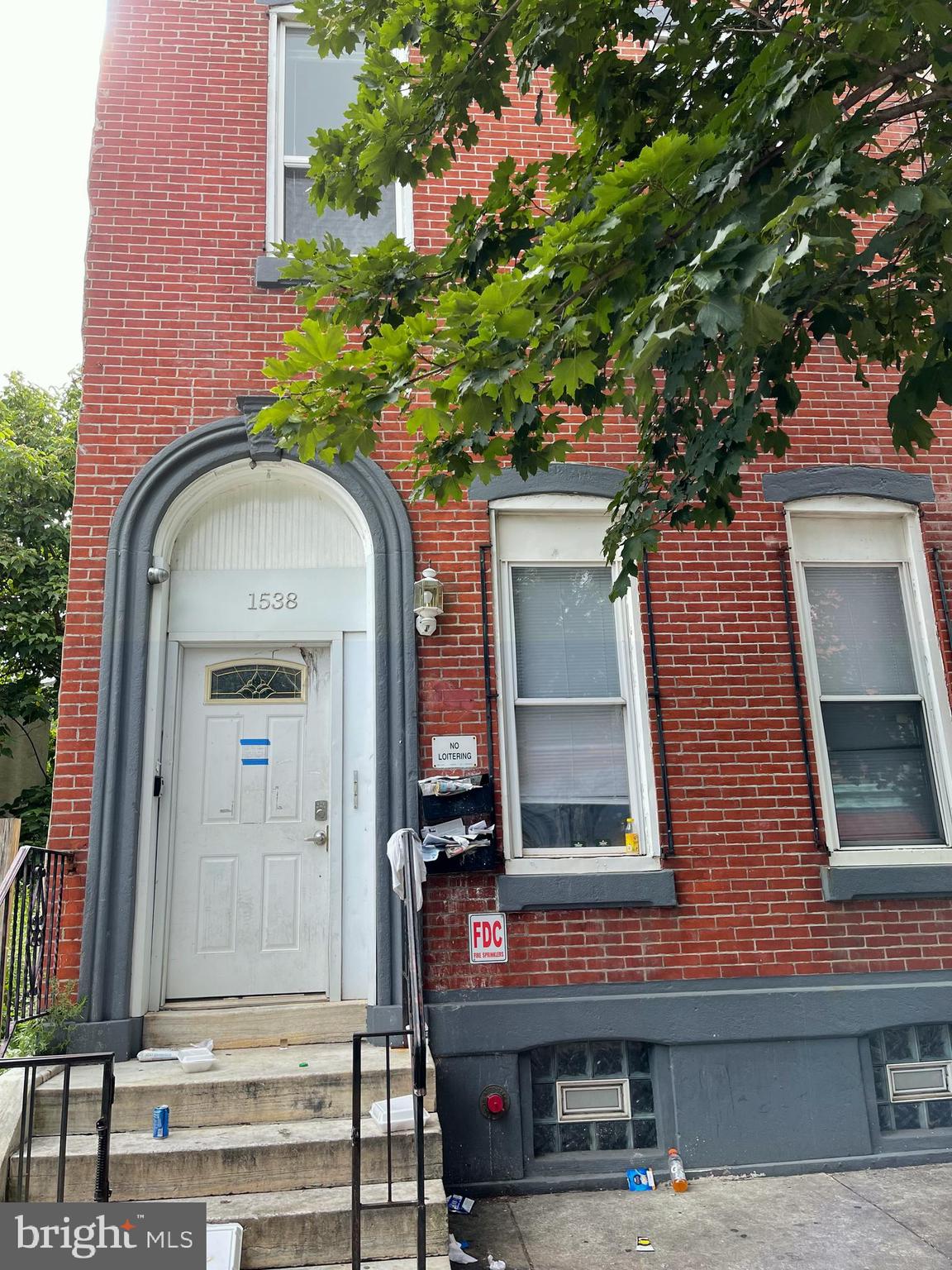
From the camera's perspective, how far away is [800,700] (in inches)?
237

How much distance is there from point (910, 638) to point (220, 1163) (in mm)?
5278

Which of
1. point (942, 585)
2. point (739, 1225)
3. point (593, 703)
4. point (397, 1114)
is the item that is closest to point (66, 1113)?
point (397, 1114)

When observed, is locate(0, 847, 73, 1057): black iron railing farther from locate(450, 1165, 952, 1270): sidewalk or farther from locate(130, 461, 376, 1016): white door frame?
locate(450, 1165, 952, 1270): sidewalk

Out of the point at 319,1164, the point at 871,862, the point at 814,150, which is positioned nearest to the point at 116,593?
the point at 319,1164

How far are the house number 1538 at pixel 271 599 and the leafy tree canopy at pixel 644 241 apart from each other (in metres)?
1.95

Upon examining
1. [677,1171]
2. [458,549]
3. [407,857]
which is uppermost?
[458,549]

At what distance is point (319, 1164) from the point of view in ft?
14.2

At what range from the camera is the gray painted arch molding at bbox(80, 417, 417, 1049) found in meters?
5.20

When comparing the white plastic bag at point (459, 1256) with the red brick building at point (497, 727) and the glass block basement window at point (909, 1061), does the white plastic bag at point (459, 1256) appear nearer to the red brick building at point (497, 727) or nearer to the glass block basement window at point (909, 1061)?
the red brick building at point (497, 727)

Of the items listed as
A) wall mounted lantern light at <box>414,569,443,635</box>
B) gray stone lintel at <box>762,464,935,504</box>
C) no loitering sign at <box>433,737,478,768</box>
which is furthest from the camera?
gray stone lintel at <box>762,464,935,504</box>

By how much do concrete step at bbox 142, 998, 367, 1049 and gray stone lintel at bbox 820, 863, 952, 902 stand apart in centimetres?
296

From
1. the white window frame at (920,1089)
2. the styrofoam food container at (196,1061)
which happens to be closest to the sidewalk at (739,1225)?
the white window frame at (920,1089)

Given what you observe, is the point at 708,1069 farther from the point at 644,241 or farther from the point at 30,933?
the point at 644,241

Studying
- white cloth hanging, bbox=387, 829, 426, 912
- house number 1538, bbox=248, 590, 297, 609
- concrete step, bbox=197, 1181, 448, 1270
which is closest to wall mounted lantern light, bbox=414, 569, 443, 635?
house number 1538, bbox=248, 590, 297, 609
